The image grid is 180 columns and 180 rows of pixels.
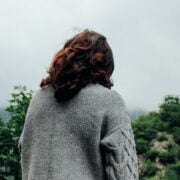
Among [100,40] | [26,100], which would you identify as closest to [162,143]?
A: [26,100]

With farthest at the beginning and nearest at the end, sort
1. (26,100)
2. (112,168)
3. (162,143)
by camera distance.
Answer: (162,143), (26,100), (112,168)

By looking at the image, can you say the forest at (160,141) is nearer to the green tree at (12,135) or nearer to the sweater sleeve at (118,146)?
the green tree at (12,135)

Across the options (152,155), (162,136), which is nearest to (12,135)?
(152,155)

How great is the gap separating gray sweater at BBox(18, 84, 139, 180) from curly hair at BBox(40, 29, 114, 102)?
0.04m

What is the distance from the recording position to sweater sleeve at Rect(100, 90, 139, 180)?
3754 millimetres

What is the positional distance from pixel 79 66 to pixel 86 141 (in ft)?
1.18

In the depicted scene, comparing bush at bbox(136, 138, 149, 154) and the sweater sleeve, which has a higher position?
bush at bbox(136, 138, 149, 154)

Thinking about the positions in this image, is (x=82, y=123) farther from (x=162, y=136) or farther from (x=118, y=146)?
(x=162, y=136)

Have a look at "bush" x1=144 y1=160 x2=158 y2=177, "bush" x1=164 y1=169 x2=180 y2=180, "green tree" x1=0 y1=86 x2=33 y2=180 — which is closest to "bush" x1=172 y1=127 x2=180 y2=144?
"bush" x1=144 y1=160 x2=158 y2=177

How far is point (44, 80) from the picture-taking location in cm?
384

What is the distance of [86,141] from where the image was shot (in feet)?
12.4

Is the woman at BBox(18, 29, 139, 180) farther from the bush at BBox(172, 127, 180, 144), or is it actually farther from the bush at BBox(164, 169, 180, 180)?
the bush at BBox(172, 127, 180, 144)

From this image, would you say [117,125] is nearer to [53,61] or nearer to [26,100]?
[53,61]

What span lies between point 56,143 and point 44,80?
31 centimetres
